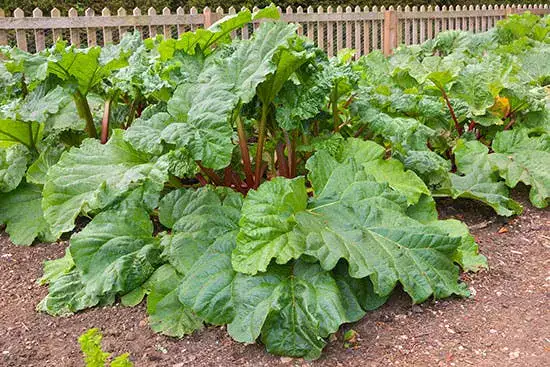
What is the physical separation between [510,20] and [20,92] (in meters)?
5.40

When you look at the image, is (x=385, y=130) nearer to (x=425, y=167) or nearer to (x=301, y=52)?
(x=425, y=167)

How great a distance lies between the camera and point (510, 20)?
23.0ft

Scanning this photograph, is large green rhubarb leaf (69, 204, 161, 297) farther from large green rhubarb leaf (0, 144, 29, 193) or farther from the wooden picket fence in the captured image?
the wooden picket fence

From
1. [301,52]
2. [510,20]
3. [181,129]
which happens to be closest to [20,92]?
[181,129]

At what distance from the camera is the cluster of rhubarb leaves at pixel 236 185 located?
245 cm

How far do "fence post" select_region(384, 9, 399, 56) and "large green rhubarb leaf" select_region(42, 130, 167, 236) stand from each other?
376 inches

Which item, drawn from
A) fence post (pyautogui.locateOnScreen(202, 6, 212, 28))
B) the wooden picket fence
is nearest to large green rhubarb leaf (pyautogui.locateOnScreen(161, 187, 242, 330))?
the wooden picket fence

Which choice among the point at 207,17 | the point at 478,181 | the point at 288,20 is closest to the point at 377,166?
the point at 478,181

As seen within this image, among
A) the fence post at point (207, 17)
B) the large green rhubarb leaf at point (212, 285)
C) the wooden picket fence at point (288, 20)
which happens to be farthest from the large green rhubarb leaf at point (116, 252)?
the fence post at point (207, 17)

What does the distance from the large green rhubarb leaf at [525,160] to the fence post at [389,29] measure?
319 inches

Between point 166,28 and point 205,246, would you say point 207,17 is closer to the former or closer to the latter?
point 166,28

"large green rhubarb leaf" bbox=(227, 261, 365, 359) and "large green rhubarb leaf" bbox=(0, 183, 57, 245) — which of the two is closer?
"large green rhubarb leaf" bbox=(227, 261, 365, 359)

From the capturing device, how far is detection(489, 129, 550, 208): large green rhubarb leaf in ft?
12.1

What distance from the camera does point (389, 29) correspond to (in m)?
11.9
